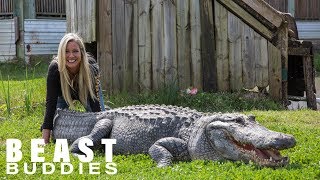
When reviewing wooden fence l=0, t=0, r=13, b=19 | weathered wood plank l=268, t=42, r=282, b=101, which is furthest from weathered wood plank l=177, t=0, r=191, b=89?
wooden fence l=0, t=0, r=13, b=19

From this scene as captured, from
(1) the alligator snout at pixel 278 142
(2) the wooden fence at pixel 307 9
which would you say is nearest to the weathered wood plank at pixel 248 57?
(1) the alligator snout at pixel 278 142

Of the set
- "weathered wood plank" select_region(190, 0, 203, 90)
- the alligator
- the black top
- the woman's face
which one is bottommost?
the alligator

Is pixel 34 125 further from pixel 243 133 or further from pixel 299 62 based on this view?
pixel 299 62

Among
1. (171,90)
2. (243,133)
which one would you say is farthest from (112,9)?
(243,133)

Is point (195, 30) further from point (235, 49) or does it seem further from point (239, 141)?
point (239, 141)

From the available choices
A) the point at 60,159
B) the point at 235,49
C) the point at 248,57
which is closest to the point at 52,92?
the point at 60,159

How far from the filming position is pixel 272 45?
367 inches

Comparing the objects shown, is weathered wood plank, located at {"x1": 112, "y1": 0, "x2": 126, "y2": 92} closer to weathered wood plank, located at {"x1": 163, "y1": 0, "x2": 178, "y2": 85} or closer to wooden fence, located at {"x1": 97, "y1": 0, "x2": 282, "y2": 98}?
wooden fence, located at {"x1": 97, "y1": 0, "x2": 282, "y2": 98}

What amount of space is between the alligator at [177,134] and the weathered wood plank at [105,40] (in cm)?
303

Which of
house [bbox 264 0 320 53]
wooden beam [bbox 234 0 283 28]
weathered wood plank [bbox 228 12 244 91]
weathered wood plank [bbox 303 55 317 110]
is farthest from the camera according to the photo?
house [bbox 264 0 320 53]

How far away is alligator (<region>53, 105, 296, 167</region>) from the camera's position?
4535mm

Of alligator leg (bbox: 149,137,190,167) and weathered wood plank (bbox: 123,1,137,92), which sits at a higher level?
weathered wood plank (bbox: 123,1,137,92)

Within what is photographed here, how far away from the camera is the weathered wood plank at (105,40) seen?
929cm

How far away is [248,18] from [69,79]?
3991 millimetres
